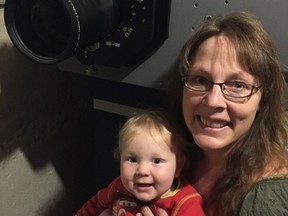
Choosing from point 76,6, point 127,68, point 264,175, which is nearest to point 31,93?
point 127,68

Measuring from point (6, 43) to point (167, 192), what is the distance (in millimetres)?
493

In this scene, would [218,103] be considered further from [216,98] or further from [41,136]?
[41,136]

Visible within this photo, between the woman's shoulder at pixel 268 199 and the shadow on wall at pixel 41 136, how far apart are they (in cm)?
58

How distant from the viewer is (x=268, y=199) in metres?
0.74

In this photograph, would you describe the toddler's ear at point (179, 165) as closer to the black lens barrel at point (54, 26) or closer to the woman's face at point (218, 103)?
the woman's face at point (218, 103)

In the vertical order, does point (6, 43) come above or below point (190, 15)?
below

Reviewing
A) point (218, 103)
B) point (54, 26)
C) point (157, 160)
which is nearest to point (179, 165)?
point (157, 160)

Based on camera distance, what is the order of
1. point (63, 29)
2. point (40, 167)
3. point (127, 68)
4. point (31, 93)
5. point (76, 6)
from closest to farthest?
point (76, 6), point (63, 29), point (127, 68), point (31, 93), point (40, 167)

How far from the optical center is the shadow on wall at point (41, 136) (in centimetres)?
100

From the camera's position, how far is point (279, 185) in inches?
29.4

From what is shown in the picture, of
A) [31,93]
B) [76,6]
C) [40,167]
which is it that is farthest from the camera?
[40,167]

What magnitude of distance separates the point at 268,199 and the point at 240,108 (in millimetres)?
170

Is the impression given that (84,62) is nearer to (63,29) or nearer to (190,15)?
(63,29)

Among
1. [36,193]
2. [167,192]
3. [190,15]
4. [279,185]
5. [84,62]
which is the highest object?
[190,15]
